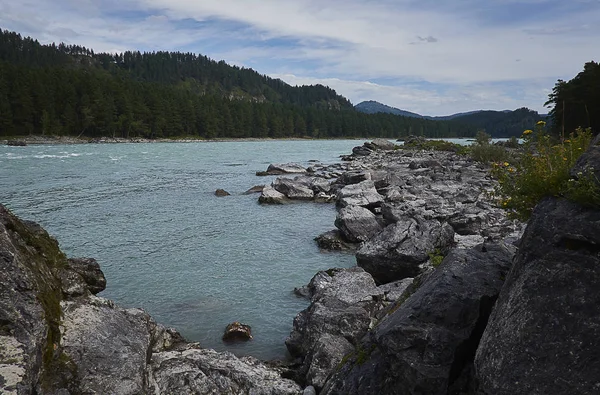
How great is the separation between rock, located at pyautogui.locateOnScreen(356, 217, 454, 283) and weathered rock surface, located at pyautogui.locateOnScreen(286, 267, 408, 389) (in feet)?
3.43

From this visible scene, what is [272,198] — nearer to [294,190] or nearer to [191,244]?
[294,190]

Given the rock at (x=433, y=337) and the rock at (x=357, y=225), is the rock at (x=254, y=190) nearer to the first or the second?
the rock at (x=357, y=225)

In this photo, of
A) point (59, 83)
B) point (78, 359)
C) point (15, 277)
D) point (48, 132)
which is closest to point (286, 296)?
point (78, 359)

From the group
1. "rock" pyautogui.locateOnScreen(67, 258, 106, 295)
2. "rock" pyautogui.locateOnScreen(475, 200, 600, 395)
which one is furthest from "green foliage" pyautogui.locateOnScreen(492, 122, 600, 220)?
"rock" pyautogui.locateOnScreen(67, 258, 106, 295)

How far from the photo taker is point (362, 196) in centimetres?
2311

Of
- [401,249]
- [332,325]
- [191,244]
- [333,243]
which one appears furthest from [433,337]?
[191,244]

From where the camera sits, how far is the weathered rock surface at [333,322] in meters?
7.15

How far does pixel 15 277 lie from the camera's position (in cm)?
550

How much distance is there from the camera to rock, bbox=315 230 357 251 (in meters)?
16.6

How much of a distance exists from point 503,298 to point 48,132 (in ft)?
323

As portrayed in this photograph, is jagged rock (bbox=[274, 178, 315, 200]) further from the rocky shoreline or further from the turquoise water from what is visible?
the rocky shoreline

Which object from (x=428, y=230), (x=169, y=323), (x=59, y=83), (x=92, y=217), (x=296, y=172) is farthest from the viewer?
(x=59, y=83)

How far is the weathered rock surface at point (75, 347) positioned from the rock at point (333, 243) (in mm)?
9083

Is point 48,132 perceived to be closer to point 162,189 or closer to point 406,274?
point 162,189
